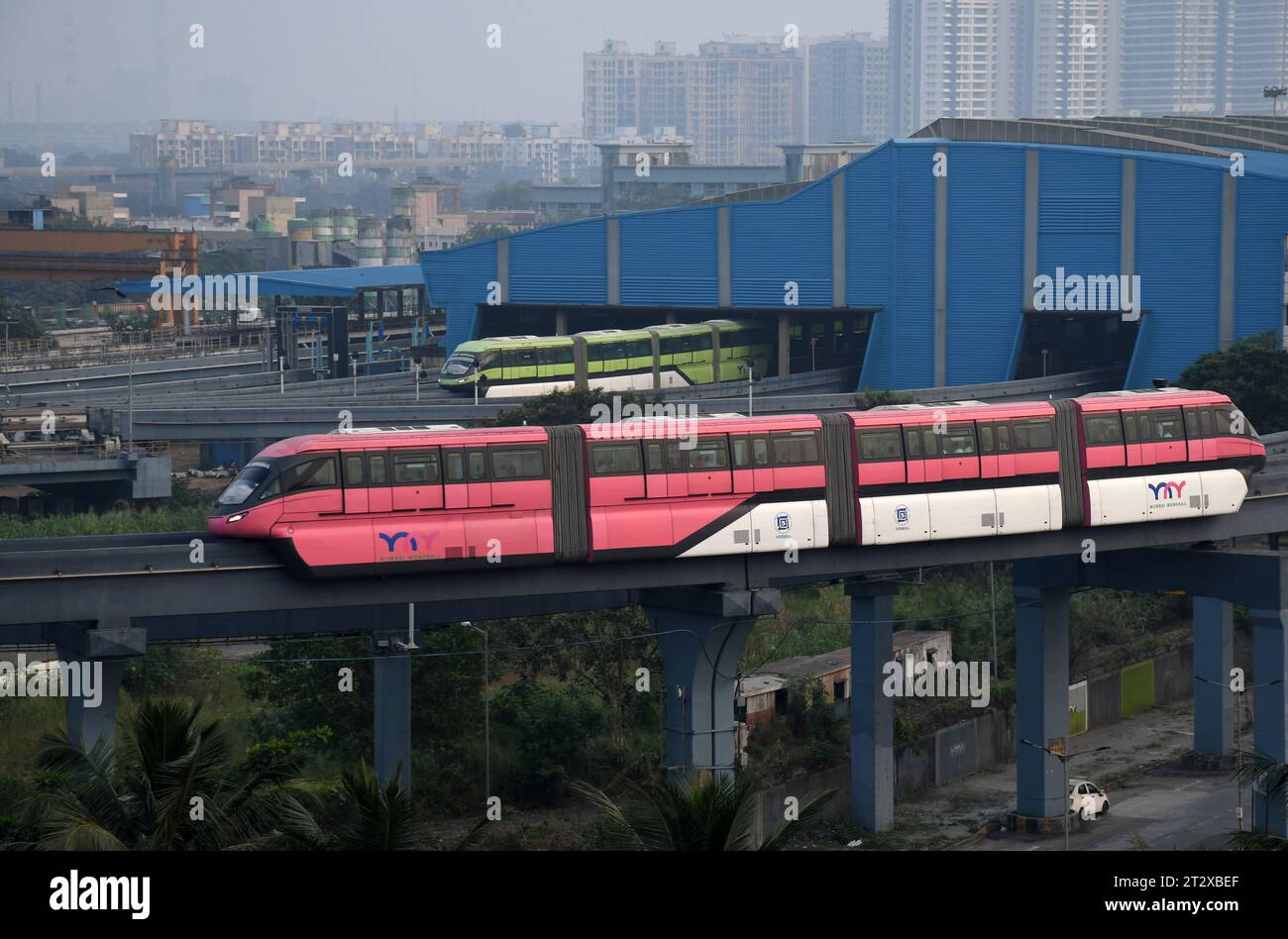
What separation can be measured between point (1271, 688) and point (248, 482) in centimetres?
2211

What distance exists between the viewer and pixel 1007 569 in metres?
61.6

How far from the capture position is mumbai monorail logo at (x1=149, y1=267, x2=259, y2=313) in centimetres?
10012

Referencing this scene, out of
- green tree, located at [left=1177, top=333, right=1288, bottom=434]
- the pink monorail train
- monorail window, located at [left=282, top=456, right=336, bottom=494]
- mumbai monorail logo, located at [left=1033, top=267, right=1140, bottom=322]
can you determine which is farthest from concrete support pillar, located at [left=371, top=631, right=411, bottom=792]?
mumbai monorail logo, located at [left=1033, top=267, right=1140, bottom=322]

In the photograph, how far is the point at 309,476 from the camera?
30.3 m

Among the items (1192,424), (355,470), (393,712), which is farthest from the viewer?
(1192,424)

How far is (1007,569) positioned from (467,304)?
128 feet

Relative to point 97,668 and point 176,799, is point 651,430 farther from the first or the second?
point 176,799

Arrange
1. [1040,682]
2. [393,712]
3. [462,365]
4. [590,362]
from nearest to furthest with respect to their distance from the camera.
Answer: [393,712], [1040,682], [462,365], [590,362]

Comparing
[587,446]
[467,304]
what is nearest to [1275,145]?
[467,304]

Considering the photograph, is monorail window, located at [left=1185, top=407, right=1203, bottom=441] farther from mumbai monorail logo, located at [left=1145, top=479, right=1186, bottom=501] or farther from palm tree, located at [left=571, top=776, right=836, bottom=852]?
palm tree, located at [left=571, top=776, right=836, bottom=852]

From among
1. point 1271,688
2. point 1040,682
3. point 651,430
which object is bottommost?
point 1040,682

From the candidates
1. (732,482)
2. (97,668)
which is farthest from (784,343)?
(97,668)

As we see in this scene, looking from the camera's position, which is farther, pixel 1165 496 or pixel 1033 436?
pixel 1165 496
